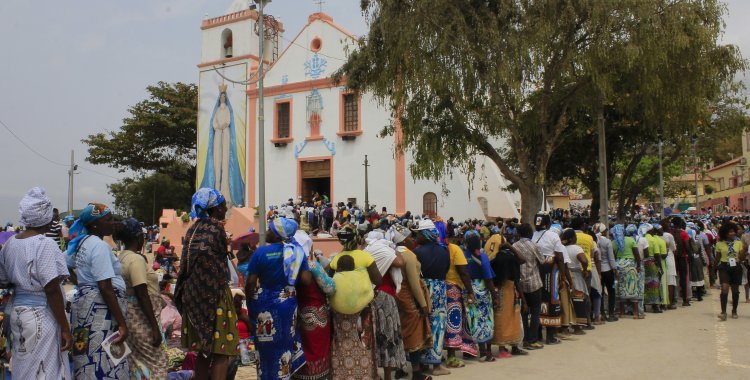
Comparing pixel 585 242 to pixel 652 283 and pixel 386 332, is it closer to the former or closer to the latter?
pixel 652 283

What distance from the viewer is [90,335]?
4.25 meters

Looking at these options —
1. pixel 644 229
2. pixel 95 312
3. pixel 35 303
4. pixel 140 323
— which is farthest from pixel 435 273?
pixel 644 229

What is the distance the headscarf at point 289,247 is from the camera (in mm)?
4930

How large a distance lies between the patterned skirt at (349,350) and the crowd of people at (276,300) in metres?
0.01

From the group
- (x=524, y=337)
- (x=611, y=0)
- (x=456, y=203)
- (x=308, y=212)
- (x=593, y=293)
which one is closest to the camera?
(x=524, y=337)

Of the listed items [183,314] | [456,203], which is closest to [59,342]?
[183,314]

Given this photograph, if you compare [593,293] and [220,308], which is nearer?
[220,308]

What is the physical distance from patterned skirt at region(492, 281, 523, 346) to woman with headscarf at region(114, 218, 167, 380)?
439cm

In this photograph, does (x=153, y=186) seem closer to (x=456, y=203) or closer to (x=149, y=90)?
(x=149, y=90)

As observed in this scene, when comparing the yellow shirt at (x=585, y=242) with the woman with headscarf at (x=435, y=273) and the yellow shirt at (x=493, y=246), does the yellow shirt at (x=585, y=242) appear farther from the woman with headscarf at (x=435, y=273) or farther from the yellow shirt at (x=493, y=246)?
the woman with headscarf at (x=435, y=273)

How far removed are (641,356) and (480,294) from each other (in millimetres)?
2108

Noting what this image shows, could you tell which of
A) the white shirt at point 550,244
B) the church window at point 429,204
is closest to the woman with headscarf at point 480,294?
the white shirt at point 550,244

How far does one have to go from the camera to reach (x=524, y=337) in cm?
850

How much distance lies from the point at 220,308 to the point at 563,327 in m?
6.30
